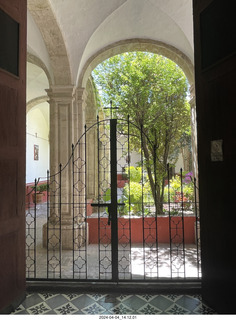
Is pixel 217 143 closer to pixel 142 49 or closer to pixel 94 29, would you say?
pixel 94 29

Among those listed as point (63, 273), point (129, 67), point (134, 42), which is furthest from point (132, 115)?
point (63, 273)

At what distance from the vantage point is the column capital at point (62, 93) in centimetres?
593

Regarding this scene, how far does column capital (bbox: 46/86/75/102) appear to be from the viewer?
19.5 feet

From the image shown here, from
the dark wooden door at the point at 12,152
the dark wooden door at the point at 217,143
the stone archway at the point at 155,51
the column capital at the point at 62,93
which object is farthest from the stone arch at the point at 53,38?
the dark wooden door at the point at 217,143

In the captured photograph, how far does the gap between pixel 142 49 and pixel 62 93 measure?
266 cm

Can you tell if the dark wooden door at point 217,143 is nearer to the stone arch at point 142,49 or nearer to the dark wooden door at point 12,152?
the dark wooden door at point 12,152

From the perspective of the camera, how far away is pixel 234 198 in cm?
247

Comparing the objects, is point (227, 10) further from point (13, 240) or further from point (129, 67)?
point (129, 67)

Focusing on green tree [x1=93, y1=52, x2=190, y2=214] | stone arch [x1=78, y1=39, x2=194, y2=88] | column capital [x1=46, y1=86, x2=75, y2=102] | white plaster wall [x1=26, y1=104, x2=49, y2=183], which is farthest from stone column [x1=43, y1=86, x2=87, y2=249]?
white plaster wall [x1=26, y1=104, x2=49, y2=183]

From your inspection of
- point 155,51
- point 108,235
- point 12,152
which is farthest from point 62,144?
point 155,51

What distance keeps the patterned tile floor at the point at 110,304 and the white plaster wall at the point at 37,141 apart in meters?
10.5

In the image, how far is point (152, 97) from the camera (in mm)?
8422

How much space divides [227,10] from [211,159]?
158 cm

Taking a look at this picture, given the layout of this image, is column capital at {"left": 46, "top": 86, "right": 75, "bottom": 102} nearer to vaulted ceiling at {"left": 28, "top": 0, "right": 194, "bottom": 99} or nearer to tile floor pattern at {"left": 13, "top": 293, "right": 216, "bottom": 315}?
vaulted ceiling at {"left": 28, "top": 0, "right": 194, "bottom": 99}
